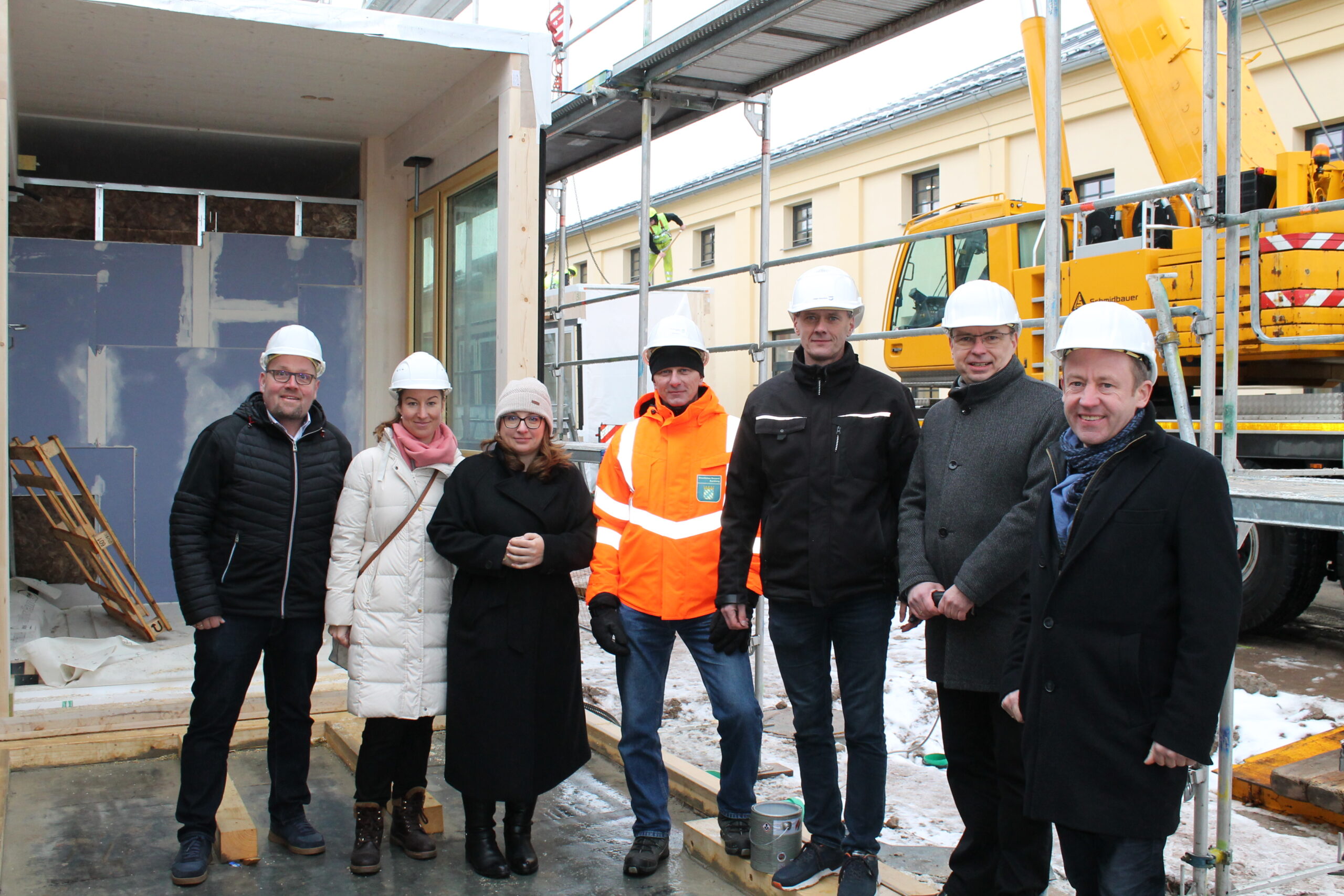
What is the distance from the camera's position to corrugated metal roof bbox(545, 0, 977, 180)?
5332mm

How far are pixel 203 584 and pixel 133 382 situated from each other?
401cm

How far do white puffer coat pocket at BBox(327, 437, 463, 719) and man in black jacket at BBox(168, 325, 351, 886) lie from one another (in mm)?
117

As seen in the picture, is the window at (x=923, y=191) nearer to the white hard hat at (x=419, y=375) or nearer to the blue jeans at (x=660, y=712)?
the white hard hat at (x=419, y=375)

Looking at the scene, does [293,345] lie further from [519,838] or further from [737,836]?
[737,836]

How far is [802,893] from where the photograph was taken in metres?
3.37

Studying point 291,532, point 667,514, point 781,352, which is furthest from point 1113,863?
point 781,352

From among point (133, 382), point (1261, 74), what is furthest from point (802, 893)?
point (1261, 74)

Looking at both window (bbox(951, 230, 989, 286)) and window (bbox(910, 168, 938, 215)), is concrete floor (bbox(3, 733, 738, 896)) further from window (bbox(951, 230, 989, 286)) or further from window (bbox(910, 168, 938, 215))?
window (bbox(910, 168, 938, 215))

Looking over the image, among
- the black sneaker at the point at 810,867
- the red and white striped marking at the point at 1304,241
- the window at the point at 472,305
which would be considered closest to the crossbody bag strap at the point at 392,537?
the black sneaker at the point at 810,867

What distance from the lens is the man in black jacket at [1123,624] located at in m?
2.32

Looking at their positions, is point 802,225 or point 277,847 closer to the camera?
point 277,847

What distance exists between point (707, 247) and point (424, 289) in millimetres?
20958

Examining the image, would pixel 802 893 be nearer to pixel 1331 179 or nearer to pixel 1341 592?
pixel 1331 179

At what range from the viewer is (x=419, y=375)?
375cm
